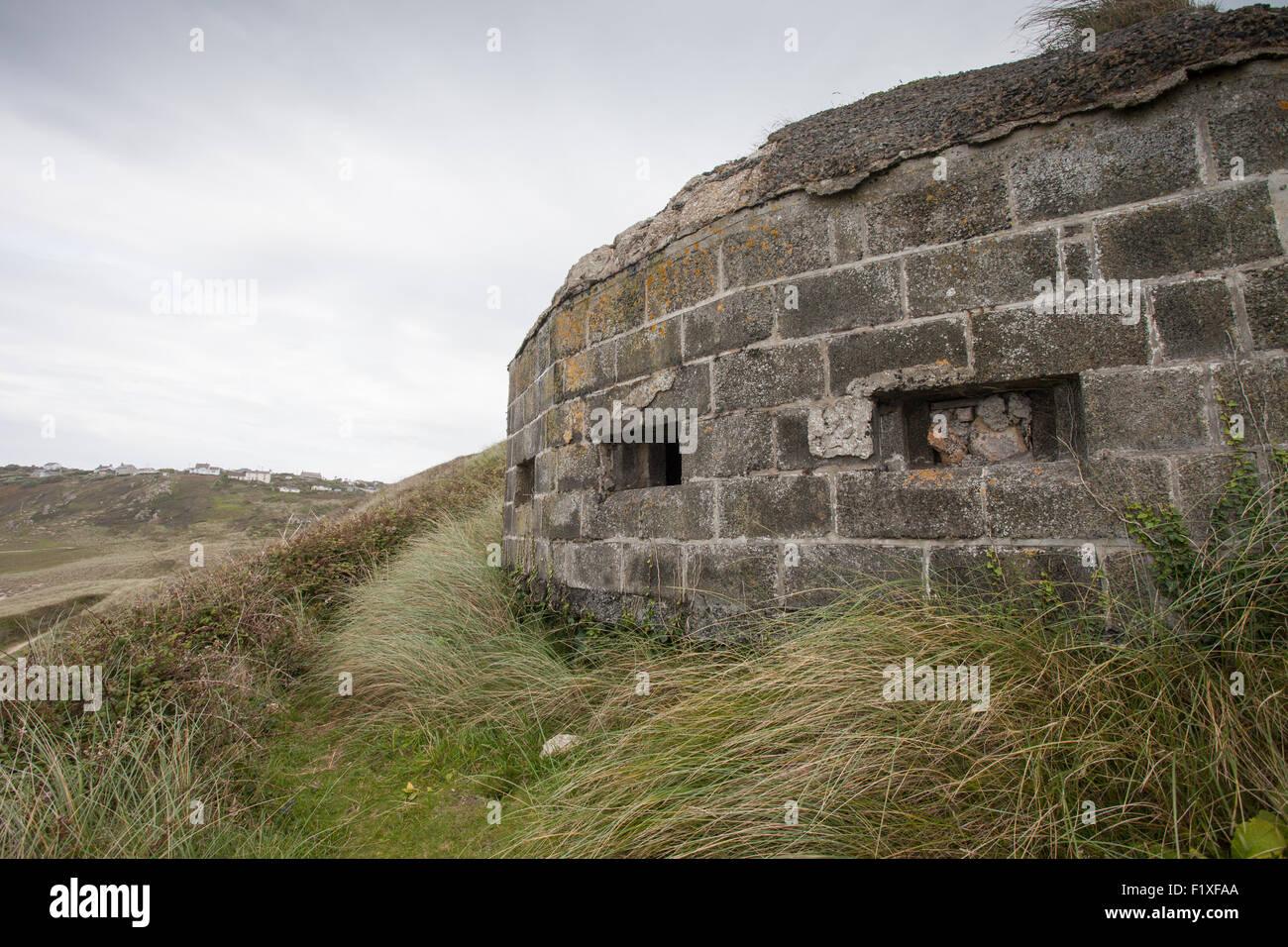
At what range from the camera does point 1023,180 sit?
277 centimetres

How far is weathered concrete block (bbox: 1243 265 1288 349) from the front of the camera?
2.32 metres

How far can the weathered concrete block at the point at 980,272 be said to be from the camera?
271cm

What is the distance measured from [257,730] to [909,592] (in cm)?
359

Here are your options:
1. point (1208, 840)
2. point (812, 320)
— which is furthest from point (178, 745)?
point (1208, 840)

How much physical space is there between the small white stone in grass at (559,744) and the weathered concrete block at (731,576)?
95cm

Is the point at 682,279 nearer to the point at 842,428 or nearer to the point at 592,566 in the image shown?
the point at 842,428

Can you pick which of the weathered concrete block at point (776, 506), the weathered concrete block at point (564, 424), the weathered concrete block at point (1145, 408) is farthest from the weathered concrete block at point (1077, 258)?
the weathered concrete block at point (564, 424)

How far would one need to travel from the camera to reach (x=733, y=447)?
11.3ft

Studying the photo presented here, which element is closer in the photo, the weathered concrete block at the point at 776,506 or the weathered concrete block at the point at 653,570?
the weathered concrete block at the point at 776,506

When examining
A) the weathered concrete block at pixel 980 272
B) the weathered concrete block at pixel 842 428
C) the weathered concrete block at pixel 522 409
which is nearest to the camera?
the weathered concrete block at pixel 980 272

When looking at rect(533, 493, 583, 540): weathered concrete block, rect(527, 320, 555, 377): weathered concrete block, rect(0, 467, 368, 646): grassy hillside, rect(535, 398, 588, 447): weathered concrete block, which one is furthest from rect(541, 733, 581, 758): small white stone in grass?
rect(0, 467, 368, 646): grassy hillside

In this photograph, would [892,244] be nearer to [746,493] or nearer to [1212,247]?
[1212,247]

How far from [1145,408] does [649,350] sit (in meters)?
2.49

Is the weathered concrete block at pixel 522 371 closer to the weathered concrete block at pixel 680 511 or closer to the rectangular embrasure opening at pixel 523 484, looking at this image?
the rectangular embrasure opening at pixel 523 484
